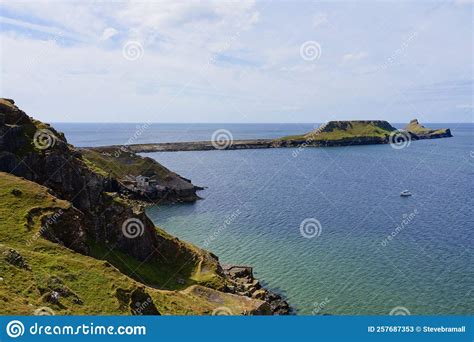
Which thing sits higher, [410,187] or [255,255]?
[410,187]

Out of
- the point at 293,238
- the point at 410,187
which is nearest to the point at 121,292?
the point at 293,238

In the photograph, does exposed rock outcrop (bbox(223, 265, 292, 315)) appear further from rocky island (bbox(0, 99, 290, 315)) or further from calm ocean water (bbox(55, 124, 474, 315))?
calm ocean water (bbox(55, 124, 474, 315))

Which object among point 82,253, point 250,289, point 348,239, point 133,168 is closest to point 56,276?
point 82,253

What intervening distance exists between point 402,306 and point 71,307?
44381 mm

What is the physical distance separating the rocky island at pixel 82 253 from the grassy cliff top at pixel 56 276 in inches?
3.8

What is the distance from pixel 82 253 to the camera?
53281 mm

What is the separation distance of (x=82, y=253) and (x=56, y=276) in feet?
43.0

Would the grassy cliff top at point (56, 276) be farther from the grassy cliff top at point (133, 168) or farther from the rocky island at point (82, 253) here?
the grassy cliff top at point (133, 168)

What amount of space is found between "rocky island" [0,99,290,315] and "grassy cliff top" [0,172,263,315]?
0.10 metres

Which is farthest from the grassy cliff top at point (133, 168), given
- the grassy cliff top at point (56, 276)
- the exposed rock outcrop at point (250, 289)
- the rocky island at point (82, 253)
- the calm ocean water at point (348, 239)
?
the grassy cliff top at point (56, 276)

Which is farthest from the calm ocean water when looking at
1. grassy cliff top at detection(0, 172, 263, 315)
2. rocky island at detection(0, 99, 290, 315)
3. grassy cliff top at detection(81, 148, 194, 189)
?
grassy cliff top at detection(0, 172, 263, 315)

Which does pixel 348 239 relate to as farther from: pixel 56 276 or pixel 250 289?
pixel 56 276

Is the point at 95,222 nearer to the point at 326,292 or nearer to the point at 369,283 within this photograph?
the point at 326,292

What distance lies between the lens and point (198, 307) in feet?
159
